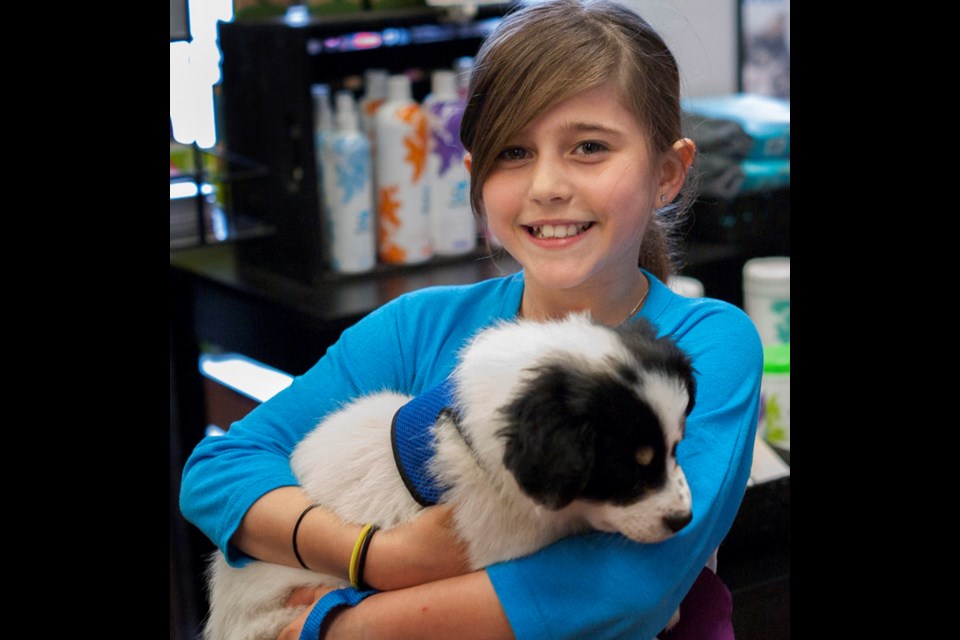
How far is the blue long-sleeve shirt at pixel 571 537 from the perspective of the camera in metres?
1.04

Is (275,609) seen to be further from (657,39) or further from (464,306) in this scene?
(657,39)

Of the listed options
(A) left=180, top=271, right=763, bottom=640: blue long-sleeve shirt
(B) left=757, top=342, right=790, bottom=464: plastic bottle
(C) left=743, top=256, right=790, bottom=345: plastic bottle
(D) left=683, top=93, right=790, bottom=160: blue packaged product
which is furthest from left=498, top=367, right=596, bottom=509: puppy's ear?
(D) left=683, top=93, right=790, bottom=160: blue packaged product

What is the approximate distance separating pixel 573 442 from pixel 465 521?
0.19m

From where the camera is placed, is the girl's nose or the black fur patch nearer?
the black fur patch

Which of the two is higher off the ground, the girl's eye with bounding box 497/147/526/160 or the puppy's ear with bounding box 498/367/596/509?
the girl's eye with bounding box 497/147/526/160

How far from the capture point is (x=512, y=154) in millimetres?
1277

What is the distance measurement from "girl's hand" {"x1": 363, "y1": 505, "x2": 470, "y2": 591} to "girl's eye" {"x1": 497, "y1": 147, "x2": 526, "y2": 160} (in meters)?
0.43

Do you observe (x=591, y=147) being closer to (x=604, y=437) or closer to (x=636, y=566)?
(x=604, y=437)

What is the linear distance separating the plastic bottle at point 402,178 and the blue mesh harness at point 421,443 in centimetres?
126

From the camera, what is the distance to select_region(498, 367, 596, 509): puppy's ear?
0.98 m

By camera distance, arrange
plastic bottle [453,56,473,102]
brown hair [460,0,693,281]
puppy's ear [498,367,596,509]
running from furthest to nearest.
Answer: plastic bottle [453,56,473,102], brown hair [460,0,693,281], puppy's ear [498,367,596,509]

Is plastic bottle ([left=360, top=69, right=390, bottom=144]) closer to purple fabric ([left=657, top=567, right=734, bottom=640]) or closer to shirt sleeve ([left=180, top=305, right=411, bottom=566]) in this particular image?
shirt sleeve ([left=180, top=305, right=411, bottom=566])

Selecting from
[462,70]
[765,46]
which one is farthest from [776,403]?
[765,46]
